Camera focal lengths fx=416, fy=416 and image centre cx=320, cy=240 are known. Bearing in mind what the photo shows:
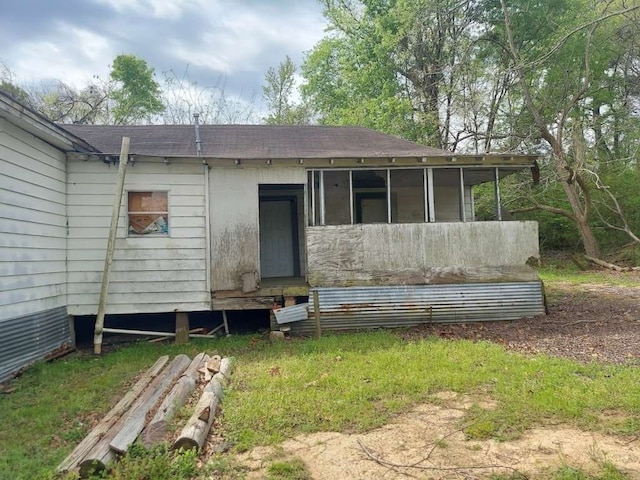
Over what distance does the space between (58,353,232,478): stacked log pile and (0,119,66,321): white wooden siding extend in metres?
2.23

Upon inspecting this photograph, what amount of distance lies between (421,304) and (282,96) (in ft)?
67.9

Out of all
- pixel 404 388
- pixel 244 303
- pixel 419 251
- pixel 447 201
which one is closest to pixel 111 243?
pixel 244 303

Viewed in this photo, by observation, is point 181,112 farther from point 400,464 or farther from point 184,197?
point 400,464

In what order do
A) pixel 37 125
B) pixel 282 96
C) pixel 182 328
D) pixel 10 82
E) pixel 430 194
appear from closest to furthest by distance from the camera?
pixel 37 125, pixel 182 328, pixel 430 194, pixel 10 82, pixel 282 96

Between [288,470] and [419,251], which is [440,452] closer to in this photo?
[288,470]

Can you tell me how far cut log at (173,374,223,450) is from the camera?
10.8 feet

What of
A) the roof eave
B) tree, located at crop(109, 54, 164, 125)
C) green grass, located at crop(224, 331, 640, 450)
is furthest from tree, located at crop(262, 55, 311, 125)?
green grass, located at crop(224, 331, 640, 450)

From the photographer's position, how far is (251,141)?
9812mm

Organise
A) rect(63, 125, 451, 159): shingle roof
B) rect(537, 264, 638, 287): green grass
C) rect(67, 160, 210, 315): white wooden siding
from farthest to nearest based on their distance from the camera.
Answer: rect(537, 264, 638, 287): green grass
rect(63, 125, 451, 159): shingle roof
rect(67, 160, 210, 315): white wooden siding

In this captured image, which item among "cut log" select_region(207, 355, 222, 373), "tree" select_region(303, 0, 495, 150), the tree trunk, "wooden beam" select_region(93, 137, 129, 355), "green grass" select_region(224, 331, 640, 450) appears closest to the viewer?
"green grass" select_region(224, 331, 640, 450)

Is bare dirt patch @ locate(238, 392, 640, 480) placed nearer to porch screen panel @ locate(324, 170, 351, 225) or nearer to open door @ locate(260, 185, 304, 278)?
porch screen panel @ locate(324, 170, 351, 225)

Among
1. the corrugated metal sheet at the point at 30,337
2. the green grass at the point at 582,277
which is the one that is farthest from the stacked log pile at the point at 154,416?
the green grass at the point at 582,277

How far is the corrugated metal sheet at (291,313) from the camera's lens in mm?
7289

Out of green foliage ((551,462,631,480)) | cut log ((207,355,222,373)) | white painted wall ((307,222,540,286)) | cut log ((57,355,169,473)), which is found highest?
white painted wall ((307,222,540,286))
